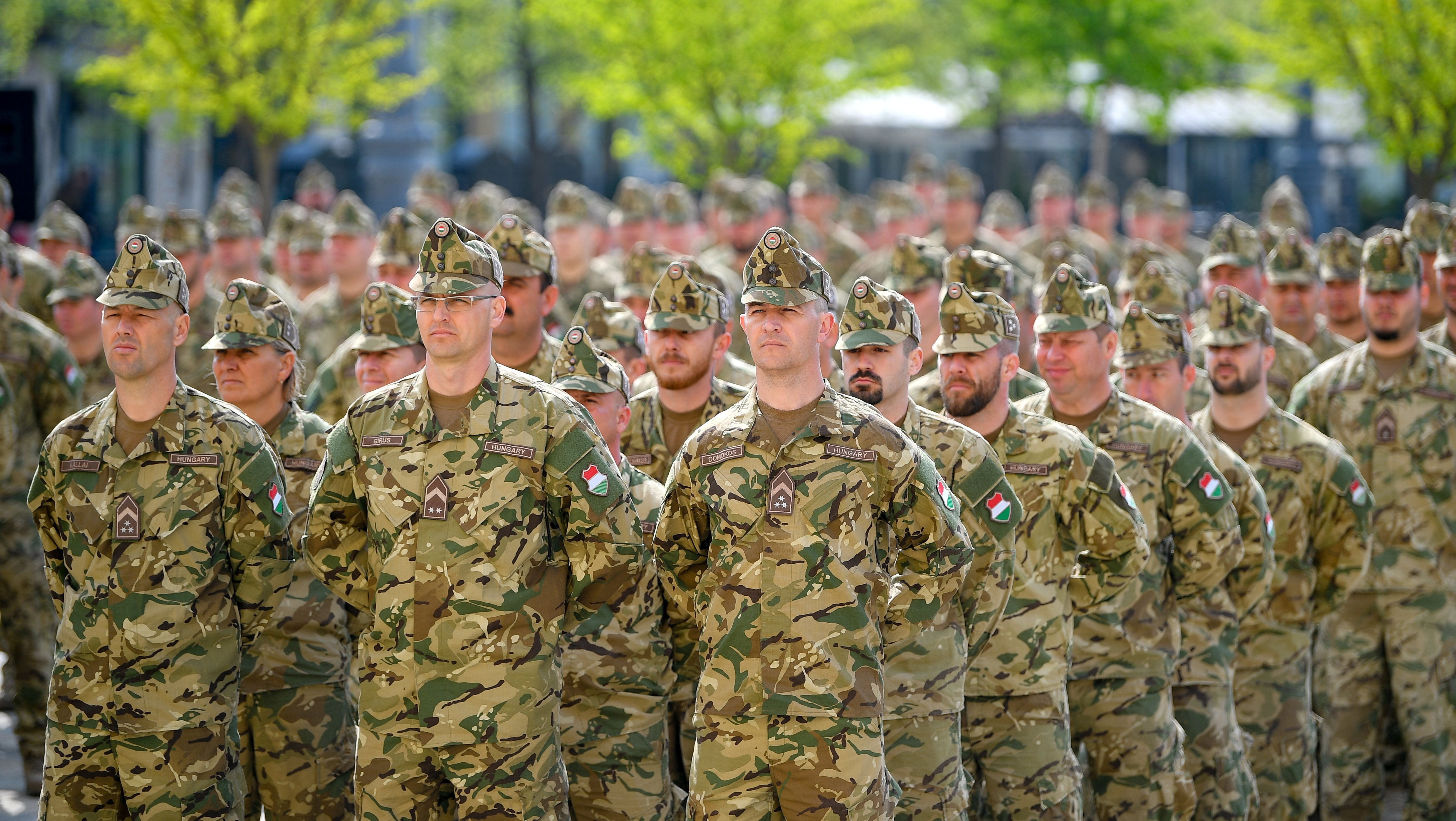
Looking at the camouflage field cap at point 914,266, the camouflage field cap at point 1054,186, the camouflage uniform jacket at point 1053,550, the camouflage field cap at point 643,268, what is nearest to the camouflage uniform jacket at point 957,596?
the camouflage uniform jacket at point 1053,550

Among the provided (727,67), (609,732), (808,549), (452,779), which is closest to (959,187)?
(727,67)

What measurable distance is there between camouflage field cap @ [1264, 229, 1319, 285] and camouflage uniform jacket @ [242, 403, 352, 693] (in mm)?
5974

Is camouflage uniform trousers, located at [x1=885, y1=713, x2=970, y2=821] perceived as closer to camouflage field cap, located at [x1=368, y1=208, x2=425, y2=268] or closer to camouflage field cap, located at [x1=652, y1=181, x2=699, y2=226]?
camouflage field cap, located at [x1=368, y1=208, x2=425, y2=268]

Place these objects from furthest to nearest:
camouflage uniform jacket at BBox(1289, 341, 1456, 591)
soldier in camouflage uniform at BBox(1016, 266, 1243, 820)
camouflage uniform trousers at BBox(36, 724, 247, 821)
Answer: camouflage uniform jacket at BBox(1289, 341, 1456, 591)
soldier in camouflage uniform at BBox(1016, 266, 1243, 820)
camouflage uniform trousers at BBox(36, 724, 247, 821)

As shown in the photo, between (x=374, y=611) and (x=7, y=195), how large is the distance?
7.18m

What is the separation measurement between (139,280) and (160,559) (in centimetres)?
96

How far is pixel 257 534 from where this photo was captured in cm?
560

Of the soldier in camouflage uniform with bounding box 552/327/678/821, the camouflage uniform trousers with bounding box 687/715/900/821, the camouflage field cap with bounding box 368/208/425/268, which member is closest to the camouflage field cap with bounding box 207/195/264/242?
the camouflage field cap with bounding box 368/208/425/268

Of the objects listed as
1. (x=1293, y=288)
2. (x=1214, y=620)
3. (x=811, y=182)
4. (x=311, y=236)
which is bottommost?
(x=1214, y=620)

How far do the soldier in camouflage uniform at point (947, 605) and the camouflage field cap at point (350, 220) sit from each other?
6185 mm

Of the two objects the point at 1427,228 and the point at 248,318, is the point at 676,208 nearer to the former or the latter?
the point at 1427,228

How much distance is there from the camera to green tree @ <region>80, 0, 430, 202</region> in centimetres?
1795

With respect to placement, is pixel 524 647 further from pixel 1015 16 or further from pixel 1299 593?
pixel 1015 16

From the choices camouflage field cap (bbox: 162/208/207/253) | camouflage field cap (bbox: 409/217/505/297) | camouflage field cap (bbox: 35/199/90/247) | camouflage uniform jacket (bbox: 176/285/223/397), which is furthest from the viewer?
camouflage field cap (bbox: 35/199/90/247)
